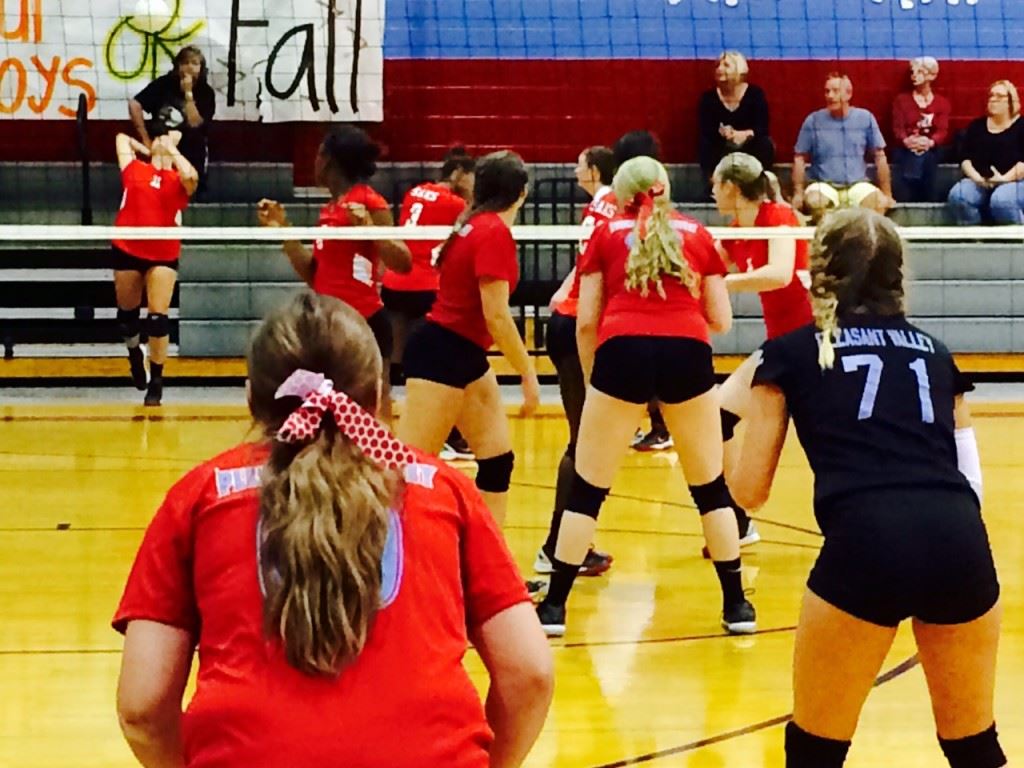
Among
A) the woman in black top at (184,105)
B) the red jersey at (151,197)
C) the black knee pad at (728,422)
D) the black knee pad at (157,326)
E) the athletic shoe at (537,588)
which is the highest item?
the woman in black top at (184,105)

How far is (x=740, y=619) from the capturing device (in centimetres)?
611

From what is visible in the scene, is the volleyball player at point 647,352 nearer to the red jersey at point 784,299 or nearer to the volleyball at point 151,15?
the red jersey at point 784,299

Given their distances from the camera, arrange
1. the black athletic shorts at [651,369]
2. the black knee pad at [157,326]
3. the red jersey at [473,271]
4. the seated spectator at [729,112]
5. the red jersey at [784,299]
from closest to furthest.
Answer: the black athletic shorts at [651,369] → the red jersey at [473,271] → the red jersey at [784,299] → the black knee pad at [157,326] → the seated spectator at [729,112]

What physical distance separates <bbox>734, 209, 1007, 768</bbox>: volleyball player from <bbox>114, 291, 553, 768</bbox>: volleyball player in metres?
1.20

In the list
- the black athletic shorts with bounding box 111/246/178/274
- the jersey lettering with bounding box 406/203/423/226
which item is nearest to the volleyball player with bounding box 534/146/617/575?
the jersey lettering with bounding box 406/203/423/226

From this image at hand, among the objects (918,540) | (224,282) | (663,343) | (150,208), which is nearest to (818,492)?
(918,540)

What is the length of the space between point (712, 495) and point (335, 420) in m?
3.75

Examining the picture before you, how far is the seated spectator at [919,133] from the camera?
14.3 metres

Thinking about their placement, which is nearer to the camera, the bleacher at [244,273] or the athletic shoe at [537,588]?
the athletic shoe at [537,588]

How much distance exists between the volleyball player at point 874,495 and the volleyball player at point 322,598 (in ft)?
3.93

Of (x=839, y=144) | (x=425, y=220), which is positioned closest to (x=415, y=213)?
(x=425, y=220)

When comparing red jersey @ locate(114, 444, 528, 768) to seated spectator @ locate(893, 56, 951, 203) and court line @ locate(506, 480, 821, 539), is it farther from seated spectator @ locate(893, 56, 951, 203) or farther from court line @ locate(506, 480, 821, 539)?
seated spectator @ locate(893, 56, 951, 203)

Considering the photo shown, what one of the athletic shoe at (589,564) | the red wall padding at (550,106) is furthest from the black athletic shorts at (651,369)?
the red wall padding at (550,106)

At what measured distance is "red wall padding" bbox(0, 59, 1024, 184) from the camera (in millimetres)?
14656
